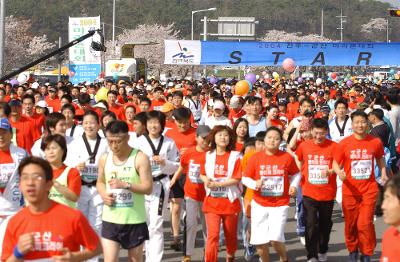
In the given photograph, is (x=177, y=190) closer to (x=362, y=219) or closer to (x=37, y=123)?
(x=362, y=219)

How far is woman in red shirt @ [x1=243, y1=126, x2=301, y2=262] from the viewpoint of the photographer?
861 cm

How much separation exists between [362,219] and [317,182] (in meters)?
0.62

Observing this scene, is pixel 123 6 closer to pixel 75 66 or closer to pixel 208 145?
pixel 75 66

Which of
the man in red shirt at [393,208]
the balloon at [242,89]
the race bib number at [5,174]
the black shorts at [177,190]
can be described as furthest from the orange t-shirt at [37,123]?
the balloon at [242,89]

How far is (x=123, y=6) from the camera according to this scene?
4781 inches

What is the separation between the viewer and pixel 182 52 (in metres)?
27.5

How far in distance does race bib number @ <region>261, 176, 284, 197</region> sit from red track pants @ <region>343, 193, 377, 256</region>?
105 cm

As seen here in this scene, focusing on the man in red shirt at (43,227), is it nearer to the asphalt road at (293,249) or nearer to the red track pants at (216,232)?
the red track pants at (216,232)

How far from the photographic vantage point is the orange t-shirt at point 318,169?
9.37m

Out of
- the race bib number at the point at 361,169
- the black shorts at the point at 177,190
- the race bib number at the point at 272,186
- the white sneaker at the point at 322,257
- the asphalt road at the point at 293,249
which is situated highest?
the race bib number at the point at 361,169

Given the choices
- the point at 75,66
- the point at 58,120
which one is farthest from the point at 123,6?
the point at 58,120

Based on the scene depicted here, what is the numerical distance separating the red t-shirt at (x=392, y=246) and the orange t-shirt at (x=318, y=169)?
15.6 ft

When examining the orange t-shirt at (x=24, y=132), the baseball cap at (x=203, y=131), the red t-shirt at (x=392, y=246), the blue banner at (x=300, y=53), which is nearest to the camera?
the red t-shirt at (x=392, y=246)

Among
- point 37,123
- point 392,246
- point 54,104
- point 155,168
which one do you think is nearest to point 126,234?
point 155,168
